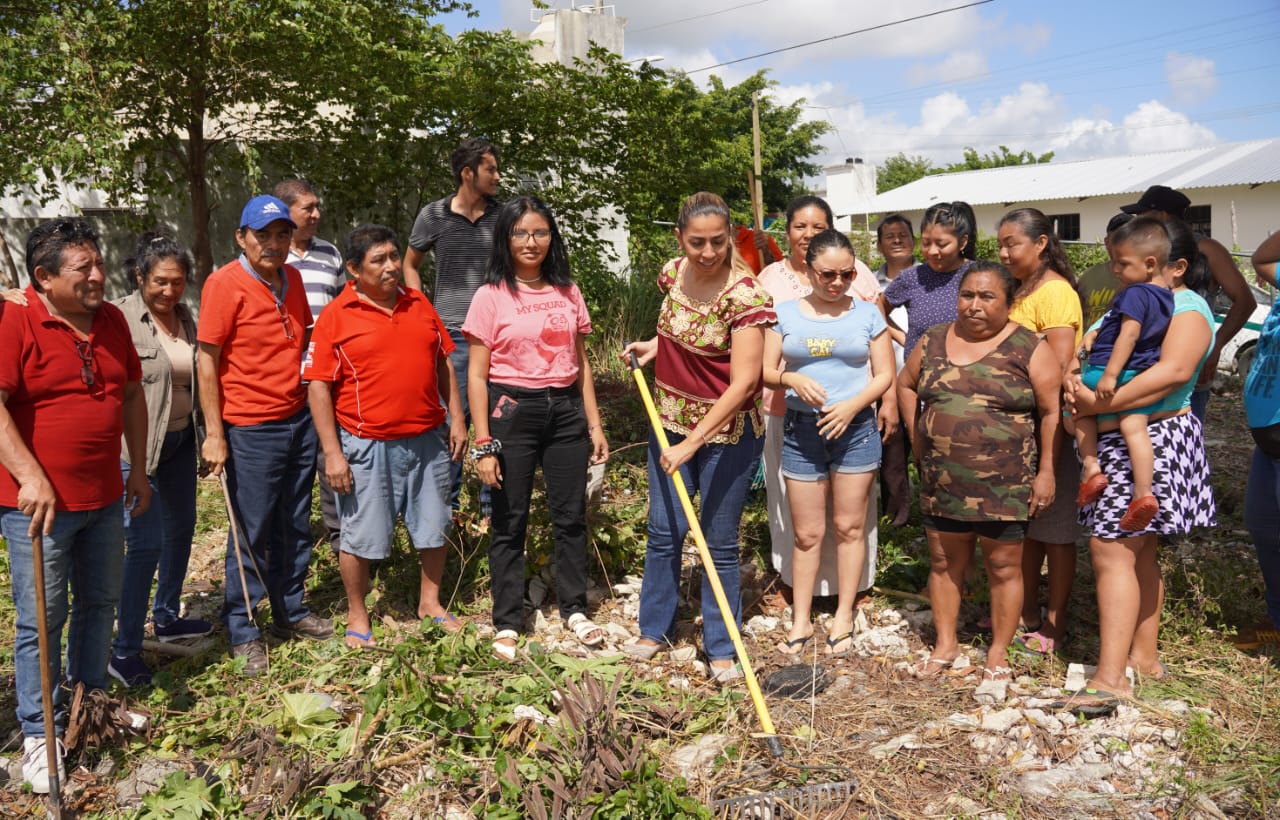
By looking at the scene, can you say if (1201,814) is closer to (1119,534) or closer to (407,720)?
(1119,534)

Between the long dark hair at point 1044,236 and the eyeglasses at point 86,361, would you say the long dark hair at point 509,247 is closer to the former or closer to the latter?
the eyeglasses at point 86,361

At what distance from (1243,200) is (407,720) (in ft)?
93.2

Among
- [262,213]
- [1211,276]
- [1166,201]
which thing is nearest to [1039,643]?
[1211,276]

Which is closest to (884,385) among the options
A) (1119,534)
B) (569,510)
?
(1119,534)

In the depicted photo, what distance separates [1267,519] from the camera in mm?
3869

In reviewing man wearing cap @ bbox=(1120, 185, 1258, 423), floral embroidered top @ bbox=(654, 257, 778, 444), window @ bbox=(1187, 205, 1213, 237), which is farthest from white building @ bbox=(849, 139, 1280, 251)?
floral embroidered top @ bbox=(654, 257, 778, 444)

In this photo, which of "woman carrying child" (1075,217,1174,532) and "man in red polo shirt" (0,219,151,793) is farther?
"woman carrying child" (1075,217,1174,532)

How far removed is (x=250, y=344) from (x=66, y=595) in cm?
122

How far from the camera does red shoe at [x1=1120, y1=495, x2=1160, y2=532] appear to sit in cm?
345

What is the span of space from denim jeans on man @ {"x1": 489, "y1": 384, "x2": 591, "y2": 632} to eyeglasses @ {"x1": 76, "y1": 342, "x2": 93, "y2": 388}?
59.6 inches

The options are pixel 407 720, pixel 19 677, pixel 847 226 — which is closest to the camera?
pixel 19 677

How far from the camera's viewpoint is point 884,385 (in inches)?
161

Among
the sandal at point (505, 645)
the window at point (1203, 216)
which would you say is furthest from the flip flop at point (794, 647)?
the window at point (1203, 216)

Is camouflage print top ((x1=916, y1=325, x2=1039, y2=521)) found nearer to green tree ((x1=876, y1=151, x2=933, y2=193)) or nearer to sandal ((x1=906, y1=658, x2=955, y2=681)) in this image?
sandal ((x1=906, y1=658, x2=955, y2=681))
